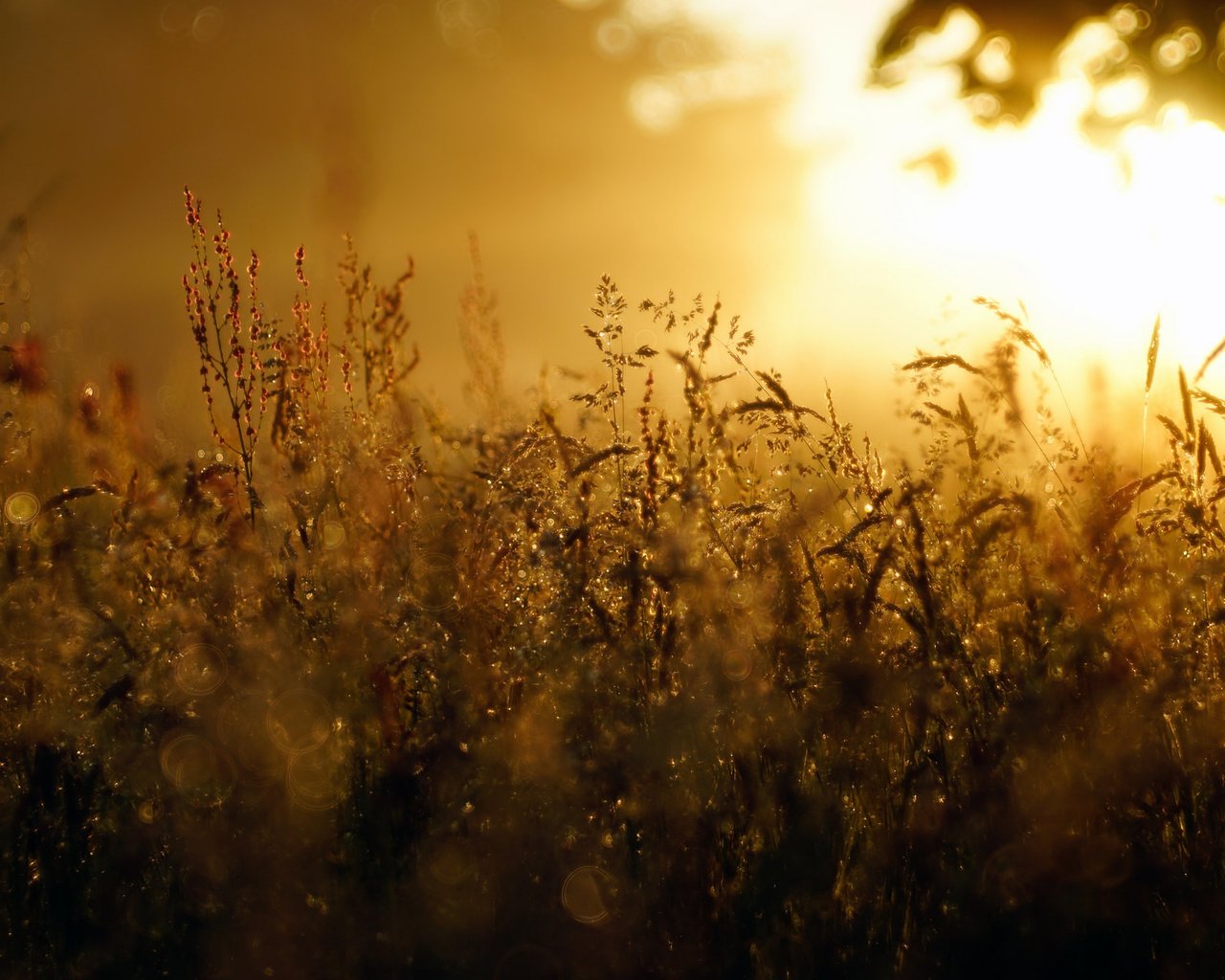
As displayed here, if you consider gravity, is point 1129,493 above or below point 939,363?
below

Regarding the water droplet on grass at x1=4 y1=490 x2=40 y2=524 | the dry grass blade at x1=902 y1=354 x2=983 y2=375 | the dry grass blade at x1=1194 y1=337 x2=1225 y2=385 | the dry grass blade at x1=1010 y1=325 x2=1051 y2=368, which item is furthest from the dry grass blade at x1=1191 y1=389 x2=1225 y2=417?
the water droplet on grass at x1=4 y1=490 x2=40 y2=524

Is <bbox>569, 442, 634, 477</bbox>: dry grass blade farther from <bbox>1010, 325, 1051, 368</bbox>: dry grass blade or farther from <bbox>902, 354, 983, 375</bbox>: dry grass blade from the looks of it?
<bbox>1010, 325, 1051, 368</bbox>: dry grass blade

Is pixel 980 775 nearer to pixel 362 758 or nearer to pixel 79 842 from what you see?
pixel 362 758

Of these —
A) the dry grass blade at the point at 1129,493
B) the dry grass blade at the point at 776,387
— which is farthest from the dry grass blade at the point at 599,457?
the dry grass blade at the point at 1129,493

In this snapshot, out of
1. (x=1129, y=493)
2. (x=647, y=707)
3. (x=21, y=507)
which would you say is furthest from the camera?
(x=21, y=507)

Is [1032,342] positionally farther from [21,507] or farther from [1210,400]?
[21,507]

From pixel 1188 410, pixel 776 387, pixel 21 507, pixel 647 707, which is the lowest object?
pixel 647 707

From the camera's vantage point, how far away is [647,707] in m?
2.12

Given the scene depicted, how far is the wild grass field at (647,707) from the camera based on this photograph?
1955 mm

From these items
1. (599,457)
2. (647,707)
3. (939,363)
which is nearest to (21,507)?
(599,457)

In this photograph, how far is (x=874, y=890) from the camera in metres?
1.98

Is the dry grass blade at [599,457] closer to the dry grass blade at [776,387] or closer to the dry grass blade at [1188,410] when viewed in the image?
the dry grass blade at [776,387]

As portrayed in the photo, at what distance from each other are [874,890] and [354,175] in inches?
109

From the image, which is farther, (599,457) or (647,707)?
(599,457)
